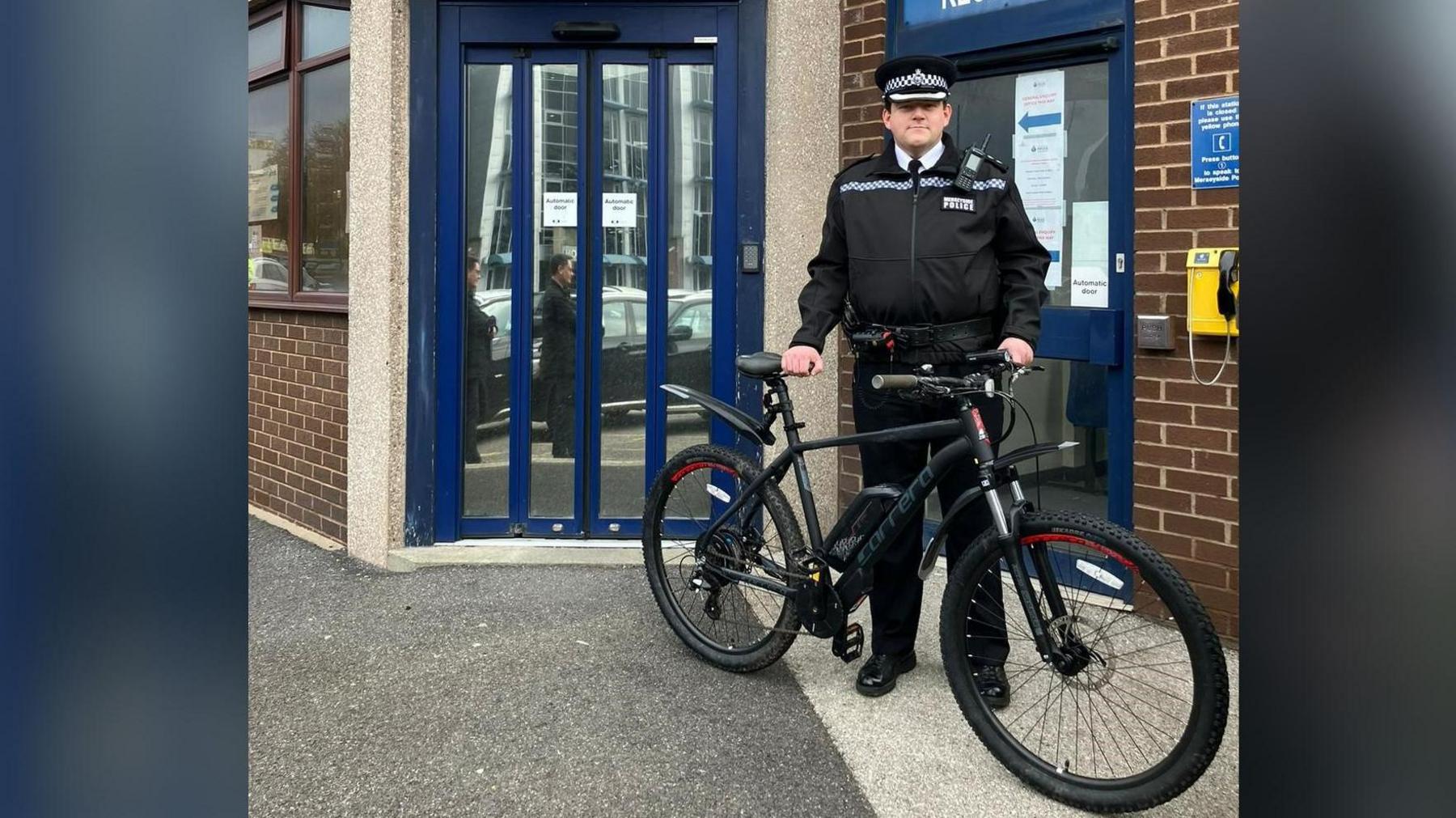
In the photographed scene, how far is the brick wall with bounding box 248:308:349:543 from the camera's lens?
5.62 meters

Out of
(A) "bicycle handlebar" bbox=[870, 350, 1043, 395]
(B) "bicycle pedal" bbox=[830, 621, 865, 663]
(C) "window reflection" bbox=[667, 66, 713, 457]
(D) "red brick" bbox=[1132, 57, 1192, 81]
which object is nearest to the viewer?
(A) "bicycle handlebar" bbox=[870, 350, 1043, 395]

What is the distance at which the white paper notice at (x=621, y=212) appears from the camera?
17.5ft

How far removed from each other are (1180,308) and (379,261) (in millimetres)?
3689

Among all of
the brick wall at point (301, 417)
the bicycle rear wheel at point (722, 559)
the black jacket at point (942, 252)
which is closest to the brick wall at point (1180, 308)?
the black jacket at point (942, 252)

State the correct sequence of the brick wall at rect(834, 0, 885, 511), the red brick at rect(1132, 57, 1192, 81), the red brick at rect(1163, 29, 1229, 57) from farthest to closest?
1. the brick wall at rect(834, 0, 885, 511)
2. the red brick at rect(1132, 57, 1192, 81)
3. the red brick at rect(1163, 29, 1229, 57)

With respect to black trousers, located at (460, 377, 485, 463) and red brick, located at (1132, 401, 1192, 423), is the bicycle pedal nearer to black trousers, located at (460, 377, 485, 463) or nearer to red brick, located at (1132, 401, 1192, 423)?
red brick, located at (1132, 401, 1192, 423)

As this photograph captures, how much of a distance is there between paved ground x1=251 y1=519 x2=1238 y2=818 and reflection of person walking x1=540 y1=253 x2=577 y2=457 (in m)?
1.02

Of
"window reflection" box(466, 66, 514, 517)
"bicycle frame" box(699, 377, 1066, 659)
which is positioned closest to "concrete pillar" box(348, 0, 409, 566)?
"window reflection" box(466, 66, 514, 517)

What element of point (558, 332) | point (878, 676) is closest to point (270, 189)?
point (558, 332)

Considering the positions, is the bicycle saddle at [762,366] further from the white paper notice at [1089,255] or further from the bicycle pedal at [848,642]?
the white paper notice at [1089,255]

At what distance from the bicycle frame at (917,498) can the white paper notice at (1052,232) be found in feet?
5.52

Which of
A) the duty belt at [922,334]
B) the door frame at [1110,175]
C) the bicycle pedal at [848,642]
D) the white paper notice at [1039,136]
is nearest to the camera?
the duty belt at [922,334]

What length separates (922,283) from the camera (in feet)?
10.9
